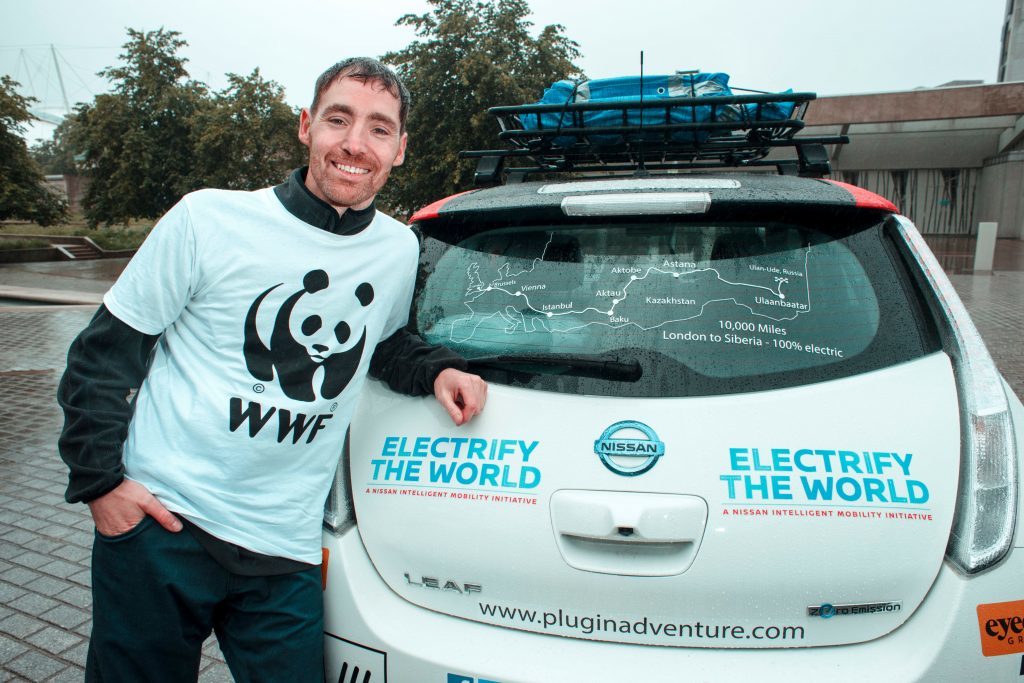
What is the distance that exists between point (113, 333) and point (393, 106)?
849mm

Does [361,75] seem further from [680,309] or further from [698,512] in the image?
[698,512]

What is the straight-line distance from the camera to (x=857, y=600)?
1509 millimetres

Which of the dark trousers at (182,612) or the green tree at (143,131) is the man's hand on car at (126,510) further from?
the green tree at (143,131)

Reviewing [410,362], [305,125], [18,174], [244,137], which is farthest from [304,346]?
[18,174]

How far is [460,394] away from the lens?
177 centimetres

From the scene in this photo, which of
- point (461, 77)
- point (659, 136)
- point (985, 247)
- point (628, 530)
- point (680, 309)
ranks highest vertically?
point (461, 77)

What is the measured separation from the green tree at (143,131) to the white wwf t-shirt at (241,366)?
25590 mm

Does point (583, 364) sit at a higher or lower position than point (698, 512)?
higher

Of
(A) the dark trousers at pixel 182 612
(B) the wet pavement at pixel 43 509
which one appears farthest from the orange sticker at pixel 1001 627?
(B) the wet pavement at pixel 43 509

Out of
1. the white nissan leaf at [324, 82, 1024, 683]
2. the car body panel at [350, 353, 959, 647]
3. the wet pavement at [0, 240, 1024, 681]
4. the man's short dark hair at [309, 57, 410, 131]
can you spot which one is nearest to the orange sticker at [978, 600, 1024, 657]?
the white nissan leaf at [324, 82, 1024, 683]

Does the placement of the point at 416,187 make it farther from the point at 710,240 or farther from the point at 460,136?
the point at 710,240

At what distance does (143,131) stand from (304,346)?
27279 mm

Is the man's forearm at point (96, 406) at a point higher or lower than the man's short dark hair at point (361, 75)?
lower

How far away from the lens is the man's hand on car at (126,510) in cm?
162
